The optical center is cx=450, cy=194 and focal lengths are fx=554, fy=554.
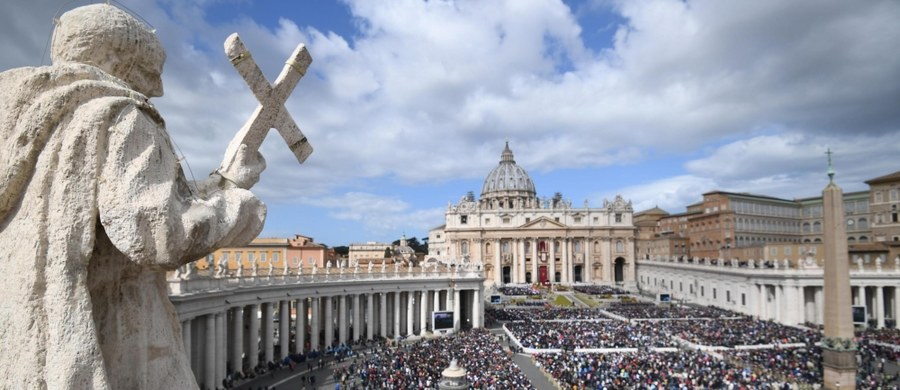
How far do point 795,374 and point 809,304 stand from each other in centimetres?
2889

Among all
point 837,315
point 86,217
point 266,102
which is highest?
point 266,102

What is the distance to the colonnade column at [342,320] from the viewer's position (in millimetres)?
39656

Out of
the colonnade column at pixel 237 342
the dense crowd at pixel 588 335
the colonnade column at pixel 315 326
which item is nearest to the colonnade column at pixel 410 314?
the dense crowd at pixel 588 335

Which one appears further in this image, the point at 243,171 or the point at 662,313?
the point at 662,313

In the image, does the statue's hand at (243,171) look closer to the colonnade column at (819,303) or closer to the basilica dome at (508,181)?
the colonnade column at (819,303)

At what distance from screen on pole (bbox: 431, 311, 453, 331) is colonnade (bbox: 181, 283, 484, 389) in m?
2.32

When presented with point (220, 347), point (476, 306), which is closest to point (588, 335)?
point (476, 306)

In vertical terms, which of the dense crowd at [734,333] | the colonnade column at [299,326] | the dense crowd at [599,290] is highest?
the colonnade column at [299,326]

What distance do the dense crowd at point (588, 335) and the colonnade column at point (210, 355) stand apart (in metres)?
20.0

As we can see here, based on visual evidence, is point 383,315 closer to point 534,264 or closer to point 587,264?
point 534,264

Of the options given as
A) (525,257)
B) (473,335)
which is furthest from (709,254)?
(473,335)

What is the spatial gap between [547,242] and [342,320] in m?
73.3

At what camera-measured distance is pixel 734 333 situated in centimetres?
3928

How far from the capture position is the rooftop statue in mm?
3156
